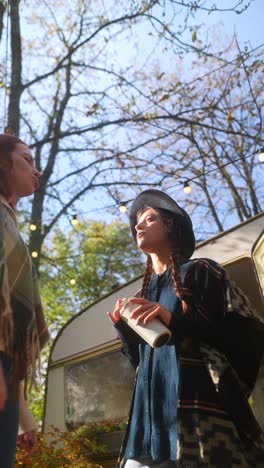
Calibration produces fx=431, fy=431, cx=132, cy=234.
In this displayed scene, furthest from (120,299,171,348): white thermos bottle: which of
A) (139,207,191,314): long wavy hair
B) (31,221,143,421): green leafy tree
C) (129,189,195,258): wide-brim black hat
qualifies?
(31,221,143,421): green leafy tree

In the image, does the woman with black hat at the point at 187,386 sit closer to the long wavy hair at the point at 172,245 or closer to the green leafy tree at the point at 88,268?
the long wavy hair at the point at 172,245

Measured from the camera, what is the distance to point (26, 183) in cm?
167

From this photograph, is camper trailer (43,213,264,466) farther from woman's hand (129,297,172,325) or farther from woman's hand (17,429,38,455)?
woman's hand (17,429,38,455)

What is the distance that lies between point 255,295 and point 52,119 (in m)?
8.87

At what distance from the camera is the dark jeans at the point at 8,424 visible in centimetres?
125

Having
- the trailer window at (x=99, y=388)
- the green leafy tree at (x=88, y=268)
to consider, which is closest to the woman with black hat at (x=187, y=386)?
the trailer window at (x=99, y=388)

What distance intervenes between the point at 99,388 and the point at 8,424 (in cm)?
399

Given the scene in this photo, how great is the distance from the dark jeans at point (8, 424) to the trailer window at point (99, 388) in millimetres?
3467

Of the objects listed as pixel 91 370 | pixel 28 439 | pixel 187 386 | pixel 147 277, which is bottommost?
pixel 28 439

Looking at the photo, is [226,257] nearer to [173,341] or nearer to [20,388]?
[173,341]

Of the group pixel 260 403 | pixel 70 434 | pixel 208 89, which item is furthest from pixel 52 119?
pixel 260 403

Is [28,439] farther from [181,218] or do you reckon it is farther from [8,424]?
[181,218]

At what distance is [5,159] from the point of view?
5.45 ft

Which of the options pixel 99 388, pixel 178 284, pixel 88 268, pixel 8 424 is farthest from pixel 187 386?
pixel 88 268
